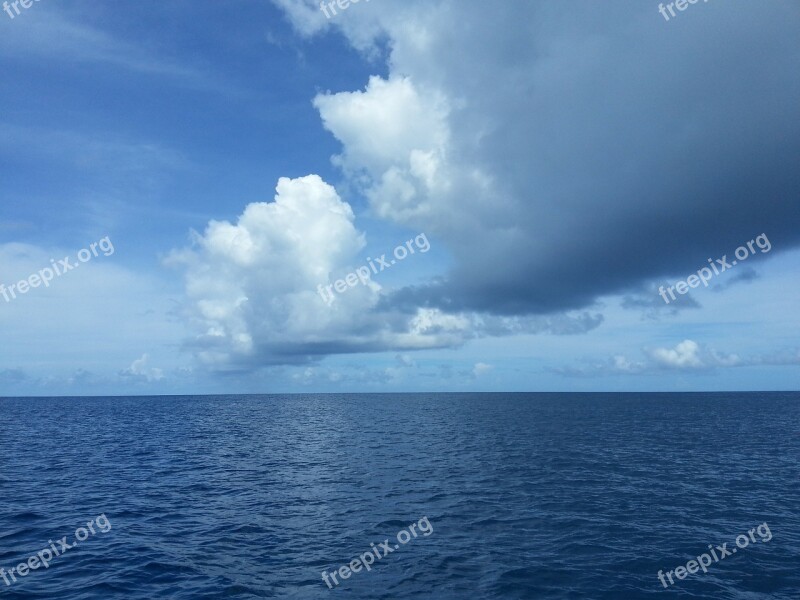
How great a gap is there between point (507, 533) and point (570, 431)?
70483mm

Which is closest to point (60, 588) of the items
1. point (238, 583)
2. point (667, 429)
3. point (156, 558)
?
point (156, 558)

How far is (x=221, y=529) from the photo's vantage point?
112ft

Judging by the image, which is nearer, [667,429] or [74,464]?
[74,464]

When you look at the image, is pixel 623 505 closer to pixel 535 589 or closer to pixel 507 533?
pixel 507 533

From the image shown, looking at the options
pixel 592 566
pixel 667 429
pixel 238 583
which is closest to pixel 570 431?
pixel 667 429

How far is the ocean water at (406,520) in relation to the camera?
1009 inches

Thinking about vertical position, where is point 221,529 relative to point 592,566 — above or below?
above

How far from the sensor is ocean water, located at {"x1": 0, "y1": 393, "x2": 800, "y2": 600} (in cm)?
2562

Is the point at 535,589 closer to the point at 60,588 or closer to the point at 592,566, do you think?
the point at 592,566

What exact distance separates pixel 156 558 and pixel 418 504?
2049cm

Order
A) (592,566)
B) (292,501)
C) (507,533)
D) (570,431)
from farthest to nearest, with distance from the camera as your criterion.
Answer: (570,431), (292,501), (507,533), (592,566)

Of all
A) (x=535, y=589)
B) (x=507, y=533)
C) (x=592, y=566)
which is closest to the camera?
(x=535, y=589)

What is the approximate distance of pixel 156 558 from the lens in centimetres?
2895

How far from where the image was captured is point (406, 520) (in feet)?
118
